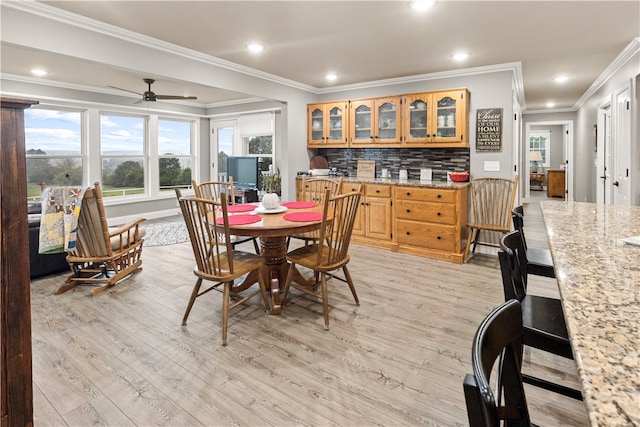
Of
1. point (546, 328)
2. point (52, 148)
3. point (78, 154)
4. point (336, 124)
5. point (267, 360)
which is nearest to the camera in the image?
point (546, 328)

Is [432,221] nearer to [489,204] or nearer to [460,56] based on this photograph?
[489,204]

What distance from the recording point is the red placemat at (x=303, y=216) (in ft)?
9.67

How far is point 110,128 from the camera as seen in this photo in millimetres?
7008

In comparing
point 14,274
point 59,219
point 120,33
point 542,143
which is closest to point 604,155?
point 120,33

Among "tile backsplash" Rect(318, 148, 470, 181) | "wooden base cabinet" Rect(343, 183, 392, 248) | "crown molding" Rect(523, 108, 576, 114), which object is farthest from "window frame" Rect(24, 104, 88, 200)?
"crown molding" Rect(523, 108, 576, 114)

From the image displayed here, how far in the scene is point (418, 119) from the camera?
194 inches

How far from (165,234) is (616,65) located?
6.77 m

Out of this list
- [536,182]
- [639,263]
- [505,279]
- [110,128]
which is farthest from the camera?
[536,182]

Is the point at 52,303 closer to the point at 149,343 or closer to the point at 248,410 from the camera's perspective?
the point at 149,343

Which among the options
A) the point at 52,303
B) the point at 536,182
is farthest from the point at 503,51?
the point at 536,182

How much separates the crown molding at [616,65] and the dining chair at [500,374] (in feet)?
14.3

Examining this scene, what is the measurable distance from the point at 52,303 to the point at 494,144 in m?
5.03

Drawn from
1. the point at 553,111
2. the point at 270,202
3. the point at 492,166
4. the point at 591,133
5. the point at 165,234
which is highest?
the point at 553,111

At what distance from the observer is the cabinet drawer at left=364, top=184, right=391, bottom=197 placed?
4.84 meters
